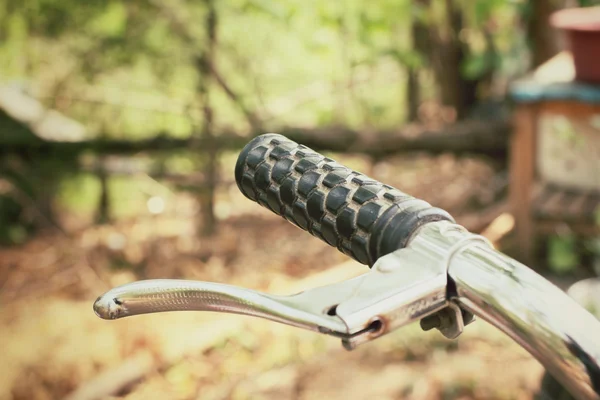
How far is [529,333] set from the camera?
2.11 ft

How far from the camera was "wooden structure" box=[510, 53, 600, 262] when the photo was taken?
4.18 meters

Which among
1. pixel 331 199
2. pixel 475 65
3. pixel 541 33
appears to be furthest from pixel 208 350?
pixel 541 33

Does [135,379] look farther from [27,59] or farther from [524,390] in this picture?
[27,59]

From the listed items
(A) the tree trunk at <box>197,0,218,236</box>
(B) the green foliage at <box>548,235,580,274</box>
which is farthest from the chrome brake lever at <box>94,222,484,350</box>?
(A) the tree trunk at <box>197,0,218,236</box>

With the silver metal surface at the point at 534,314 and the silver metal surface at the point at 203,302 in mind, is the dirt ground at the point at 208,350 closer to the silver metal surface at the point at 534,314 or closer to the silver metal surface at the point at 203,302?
the silver metal surface at the point at 534,314

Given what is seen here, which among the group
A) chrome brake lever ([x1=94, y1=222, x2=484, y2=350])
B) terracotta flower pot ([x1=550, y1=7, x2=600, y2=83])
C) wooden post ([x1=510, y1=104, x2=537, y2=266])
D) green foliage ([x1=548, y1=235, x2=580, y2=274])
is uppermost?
chrome brake lever ([x1=94, y1=222, x2=484, y2=350])

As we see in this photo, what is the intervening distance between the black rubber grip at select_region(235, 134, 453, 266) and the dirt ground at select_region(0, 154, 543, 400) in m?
1.78

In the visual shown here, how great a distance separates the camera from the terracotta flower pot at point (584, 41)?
409 centimetres

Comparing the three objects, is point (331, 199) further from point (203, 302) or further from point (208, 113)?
point (208, 113)

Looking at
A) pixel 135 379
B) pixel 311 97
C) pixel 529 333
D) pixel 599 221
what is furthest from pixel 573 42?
pixel 529 333

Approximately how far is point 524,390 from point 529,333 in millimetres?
2317

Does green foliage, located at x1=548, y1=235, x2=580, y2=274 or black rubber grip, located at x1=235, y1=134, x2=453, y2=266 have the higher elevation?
black rubber grip, located at x1=235, y1=134, x2=453, y2=266

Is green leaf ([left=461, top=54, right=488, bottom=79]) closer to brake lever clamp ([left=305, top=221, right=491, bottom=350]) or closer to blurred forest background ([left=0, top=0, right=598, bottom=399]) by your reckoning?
blurred forest background ([left=0, top=0, right=598, bottom=399])

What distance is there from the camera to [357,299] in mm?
681
